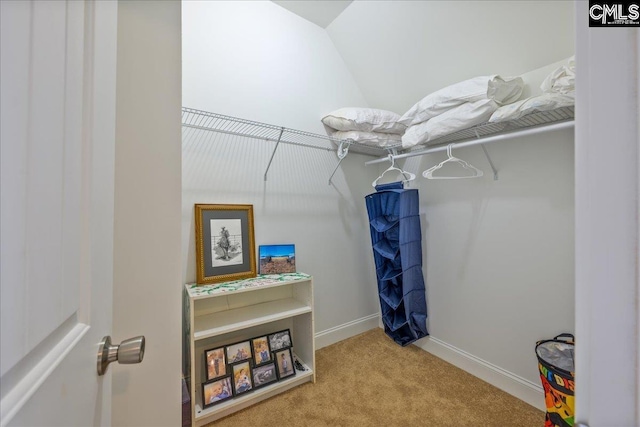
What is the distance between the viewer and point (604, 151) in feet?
1.01

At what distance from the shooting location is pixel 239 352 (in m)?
1.57

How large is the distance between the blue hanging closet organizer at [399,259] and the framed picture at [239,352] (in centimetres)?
110

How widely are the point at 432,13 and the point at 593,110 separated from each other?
68.2 inches

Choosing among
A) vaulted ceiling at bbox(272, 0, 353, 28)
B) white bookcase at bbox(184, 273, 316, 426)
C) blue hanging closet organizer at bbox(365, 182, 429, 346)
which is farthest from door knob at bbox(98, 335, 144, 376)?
vaulted ceiling at bbox(272, 0, 353, 28)

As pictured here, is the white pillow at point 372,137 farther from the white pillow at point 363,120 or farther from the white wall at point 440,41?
the white wall at point 440,41

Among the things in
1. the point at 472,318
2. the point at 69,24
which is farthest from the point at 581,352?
the point at 472,318

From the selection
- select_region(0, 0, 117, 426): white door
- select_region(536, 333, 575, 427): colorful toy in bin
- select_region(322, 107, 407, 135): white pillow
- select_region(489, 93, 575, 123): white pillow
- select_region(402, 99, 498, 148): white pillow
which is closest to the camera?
select_region(0, 0, 117, 426): white door

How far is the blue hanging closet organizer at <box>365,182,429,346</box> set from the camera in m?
1.87

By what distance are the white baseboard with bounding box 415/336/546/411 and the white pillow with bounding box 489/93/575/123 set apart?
1.54m

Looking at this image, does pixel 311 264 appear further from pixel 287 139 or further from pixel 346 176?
pixel 287 139

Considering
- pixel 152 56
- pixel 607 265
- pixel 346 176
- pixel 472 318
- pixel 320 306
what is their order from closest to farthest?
pixel 607 265
pixel 152 56
pixel 472 318
pixel 320 306
pixel 346 176

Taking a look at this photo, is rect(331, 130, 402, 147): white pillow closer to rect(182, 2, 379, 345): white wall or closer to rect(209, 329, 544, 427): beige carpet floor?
rect(182, 2, 379, 345): white wall

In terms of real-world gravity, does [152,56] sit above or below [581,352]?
above

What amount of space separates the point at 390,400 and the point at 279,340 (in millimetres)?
775
